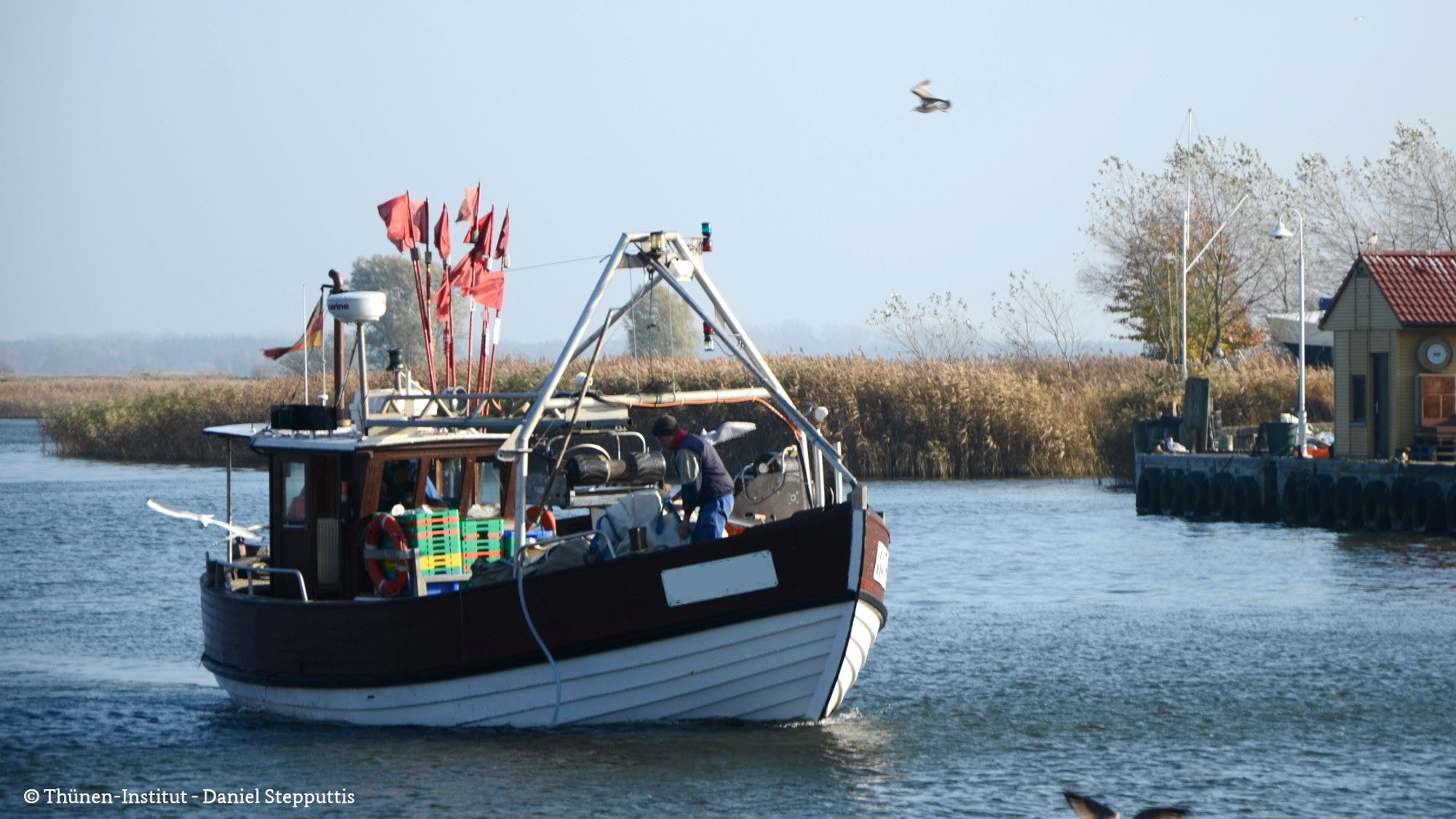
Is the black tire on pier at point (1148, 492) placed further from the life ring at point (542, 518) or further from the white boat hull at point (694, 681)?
the white boat hull at point (694, 681)

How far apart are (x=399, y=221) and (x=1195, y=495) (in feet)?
87.4

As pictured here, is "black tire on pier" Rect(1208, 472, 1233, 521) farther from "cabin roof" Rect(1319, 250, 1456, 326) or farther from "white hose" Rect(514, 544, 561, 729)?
"white hose" Rect(514, 544, 561, 729)

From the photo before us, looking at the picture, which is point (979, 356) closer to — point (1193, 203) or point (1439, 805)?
point (1193, 203)

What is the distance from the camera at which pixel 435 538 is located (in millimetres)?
15953

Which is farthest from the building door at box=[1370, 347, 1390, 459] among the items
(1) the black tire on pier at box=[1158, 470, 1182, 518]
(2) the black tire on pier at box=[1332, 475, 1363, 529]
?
(1) the black tire on pier at box=[1158, 470, 1182, 518]

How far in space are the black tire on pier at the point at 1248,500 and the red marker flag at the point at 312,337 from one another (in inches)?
994

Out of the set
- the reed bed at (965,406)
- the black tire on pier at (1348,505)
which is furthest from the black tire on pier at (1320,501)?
the reed bed at (965,406)

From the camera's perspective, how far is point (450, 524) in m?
16.0

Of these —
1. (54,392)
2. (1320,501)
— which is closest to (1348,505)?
(1320,501)

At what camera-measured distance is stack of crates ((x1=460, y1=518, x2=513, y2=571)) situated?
16156mm

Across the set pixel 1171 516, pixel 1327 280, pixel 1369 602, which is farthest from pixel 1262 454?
pixel 1327 280

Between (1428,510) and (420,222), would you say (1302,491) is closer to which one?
(1428,510)

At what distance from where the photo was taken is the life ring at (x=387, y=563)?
52.2 feet

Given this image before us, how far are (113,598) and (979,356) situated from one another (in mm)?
34857
